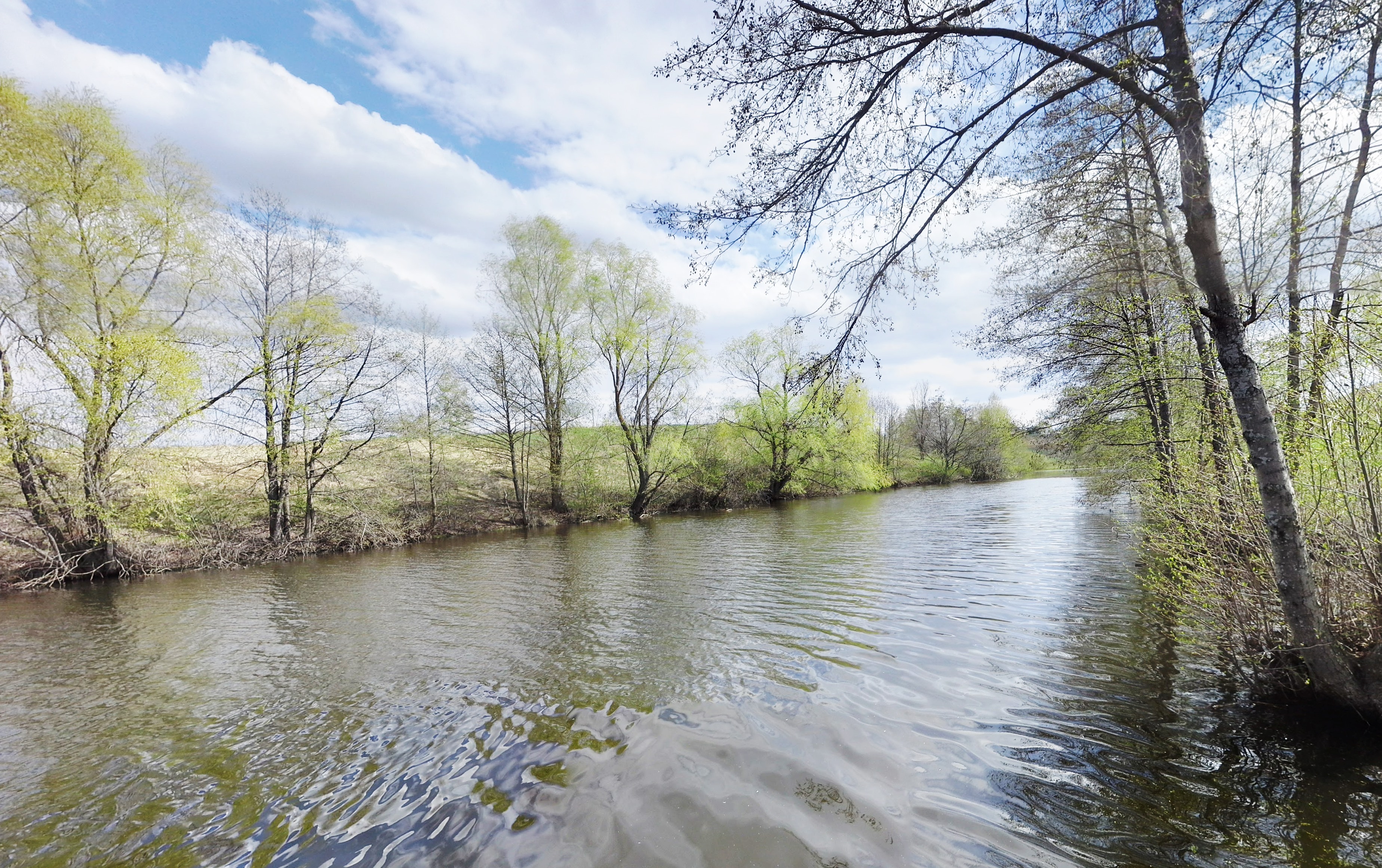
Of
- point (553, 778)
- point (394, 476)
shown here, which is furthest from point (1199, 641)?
point (394, 476)

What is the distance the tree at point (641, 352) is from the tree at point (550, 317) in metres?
1.22

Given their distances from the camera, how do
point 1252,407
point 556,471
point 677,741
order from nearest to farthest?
1. point 1252,407
2. point 677,741
3. point 556,471

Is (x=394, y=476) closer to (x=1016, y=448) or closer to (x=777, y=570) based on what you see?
(x=777, y=570)

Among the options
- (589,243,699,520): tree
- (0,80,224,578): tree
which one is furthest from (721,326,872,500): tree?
(0,80,224,578): tree

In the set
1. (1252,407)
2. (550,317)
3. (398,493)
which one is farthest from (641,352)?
(1252,407)

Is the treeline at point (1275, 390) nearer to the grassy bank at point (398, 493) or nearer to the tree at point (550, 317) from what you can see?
the grassy bank at point (398, 493)

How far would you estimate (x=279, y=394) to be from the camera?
59.1 feet

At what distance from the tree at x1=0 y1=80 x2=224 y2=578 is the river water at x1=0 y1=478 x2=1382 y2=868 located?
588 centimetres

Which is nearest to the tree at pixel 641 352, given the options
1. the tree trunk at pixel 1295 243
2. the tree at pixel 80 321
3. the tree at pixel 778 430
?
the tree at pixel 778 430

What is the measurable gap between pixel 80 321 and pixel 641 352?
65.8 feet

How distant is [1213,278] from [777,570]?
9.00 m

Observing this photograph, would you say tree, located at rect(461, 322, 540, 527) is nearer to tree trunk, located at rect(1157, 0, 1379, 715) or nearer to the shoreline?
the shoreline

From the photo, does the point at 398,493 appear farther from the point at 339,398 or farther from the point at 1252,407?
the point at 1252,407

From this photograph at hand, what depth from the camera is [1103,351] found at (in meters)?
11.4
